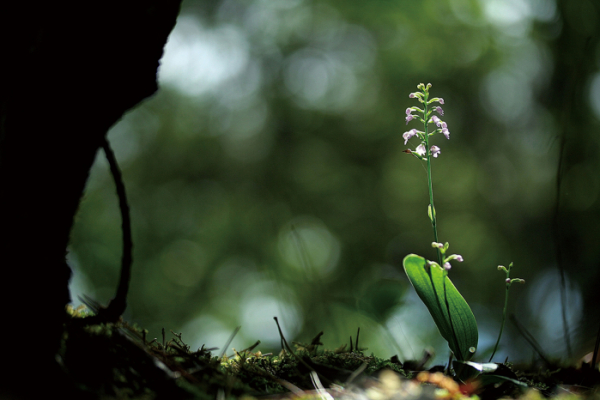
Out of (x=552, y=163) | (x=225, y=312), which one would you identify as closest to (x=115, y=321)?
(x=552, y=163)

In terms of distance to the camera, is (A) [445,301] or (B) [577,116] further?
(B) [577,116]

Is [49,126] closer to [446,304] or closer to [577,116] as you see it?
[446,304]

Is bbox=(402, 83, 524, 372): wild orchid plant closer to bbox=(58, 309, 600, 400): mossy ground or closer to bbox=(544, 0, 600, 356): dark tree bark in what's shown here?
bbox=(58, 309, 600, 400): mossy ground

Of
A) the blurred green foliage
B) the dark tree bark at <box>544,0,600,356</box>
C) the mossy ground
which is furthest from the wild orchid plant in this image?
the blurred green foliage

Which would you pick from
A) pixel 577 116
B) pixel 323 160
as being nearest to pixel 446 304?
pixel 577 116

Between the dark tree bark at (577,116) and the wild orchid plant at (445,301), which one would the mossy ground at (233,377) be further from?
the dark tree bark at (577,116)

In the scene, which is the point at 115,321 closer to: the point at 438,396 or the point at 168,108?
the point at 438,396
